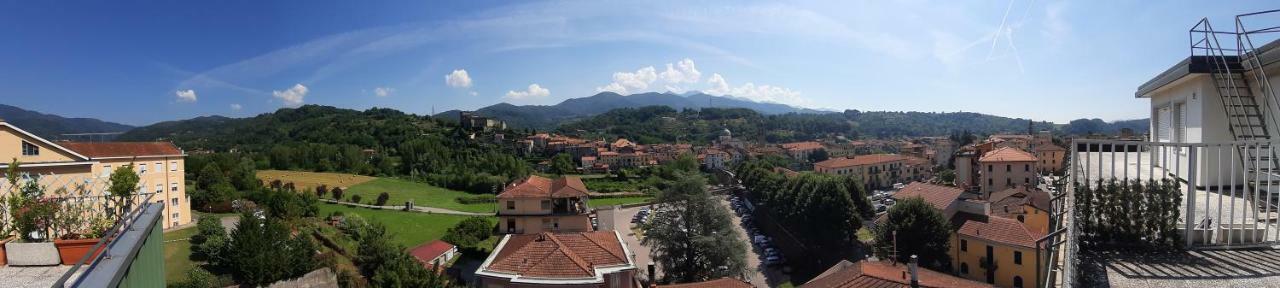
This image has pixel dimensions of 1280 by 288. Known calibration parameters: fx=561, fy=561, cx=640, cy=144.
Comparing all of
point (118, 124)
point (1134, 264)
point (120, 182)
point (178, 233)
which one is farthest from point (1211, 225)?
point (118, 124)

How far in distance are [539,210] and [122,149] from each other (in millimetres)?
19043

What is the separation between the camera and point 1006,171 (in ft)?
A: 134

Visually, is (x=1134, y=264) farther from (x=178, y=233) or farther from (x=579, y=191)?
(x=178, y=233)

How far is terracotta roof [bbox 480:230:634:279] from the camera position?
13602 mm

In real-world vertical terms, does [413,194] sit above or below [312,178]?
below

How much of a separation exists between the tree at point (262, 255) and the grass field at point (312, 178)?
128 feet

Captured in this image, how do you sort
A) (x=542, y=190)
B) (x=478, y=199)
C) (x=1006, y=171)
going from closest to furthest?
A: (x=542, y=190)
(x=1006, y=171)
(x=478, y=199)

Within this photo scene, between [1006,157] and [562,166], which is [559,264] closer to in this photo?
[1006,157]

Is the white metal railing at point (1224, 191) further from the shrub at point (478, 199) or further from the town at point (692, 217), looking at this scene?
the shrub at point (478, 199)

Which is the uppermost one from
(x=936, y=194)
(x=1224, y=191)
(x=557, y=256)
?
(x=1224, y=191)

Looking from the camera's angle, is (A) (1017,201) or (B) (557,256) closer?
(B) (557,256)

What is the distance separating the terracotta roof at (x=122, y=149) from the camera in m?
24.3

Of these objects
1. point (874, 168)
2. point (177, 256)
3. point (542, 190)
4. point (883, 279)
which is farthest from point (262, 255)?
point (874, 168)

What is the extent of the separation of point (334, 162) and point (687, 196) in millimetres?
72958
